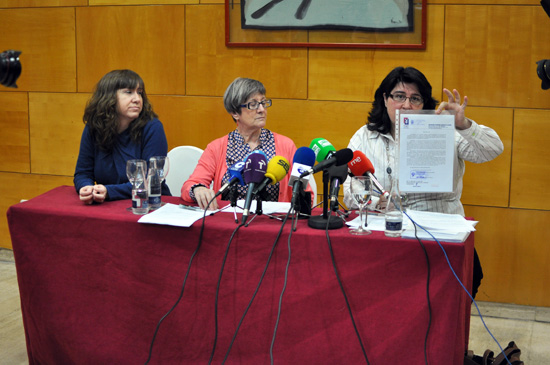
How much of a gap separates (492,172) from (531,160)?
8.7 inches

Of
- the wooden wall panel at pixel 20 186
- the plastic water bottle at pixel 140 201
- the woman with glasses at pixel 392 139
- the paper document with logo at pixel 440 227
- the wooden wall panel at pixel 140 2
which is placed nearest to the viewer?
the paper document with logo at pixel 440 227

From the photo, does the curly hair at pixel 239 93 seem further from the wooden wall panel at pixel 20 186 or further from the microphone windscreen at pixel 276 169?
the wooden wall panel at pixel 20 186

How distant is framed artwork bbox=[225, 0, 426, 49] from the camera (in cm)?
371

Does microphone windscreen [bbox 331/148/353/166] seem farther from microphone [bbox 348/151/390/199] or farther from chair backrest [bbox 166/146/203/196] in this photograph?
chair backrest [bbox 166/146/203/196]

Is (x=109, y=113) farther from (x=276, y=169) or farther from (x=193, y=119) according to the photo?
(x=276, y=169)

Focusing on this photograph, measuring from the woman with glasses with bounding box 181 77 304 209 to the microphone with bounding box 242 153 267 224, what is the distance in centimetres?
76

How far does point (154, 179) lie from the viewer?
269 centimetres

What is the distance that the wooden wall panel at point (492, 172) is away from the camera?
3680 millimetres

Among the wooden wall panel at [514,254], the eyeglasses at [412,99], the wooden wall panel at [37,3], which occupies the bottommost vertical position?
the wooden wall panel at [514,254]

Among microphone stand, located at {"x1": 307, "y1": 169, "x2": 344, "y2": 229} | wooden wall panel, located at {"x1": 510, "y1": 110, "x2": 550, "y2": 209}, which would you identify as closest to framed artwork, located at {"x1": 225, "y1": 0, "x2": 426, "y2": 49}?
wooden wall panel, located at {"x1": 510, "y1": 110, "x2": 550, "y2": 209}

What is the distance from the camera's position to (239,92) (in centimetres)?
317

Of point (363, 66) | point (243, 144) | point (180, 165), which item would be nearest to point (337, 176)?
point (243, 144)

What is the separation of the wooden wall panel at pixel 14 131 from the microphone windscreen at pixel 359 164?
299cm

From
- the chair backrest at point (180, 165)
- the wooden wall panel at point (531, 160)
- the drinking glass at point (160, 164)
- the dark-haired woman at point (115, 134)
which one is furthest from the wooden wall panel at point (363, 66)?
the drinking glass at point (160, 164)
